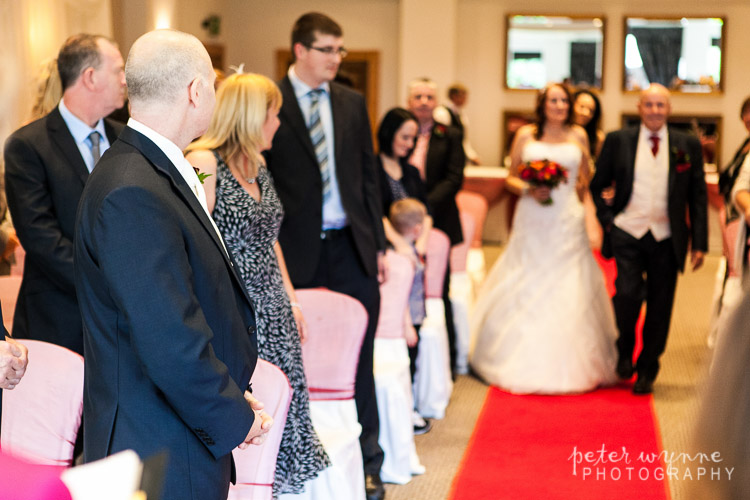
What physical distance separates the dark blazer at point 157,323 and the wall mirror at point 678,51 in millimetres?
11390

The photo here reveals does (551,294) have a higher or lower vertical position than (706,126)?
lower

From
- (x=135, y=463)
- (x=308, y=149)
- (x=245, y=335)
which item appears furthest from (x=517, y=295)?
(x=135, y=463)

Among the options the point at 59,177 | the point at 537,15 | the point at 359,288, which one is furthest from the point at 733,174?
the point at 537,15

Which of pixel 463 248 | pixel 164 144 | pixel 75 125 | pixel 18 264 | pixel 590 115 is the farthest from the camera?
pixel 590 115

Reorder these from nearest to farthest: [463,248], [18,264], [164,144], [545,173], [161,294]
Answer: [161,294], [164,144], [18,264], [545,173], [463,248]

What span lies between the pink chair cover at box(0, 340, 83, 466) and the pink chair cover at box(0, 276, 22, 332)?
1.05 meters

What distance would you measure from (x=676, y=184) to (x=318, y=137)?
2.60 meters

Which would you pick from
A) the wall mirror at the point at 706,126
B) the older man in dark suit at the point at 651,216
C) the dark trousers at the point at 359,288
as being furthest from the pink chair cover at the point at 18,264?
the wall mirror at the point at 706,126

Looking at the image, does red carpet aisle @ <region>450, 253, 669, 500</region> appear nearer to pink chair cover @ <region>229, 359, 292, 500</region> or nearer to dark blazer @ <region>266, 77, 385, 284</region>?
dark blazer @ <region>266, 77, 385, 284</region>

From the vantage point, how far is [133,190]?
5.88 feet

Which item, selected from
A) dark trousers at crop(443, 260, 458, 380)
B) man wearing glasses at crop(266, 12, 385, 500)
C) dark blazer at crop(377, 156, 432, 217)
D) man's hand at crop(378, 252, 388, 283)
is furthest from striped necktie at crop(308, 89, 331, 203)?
dark trousers at crop(443, 260, 458, 380)

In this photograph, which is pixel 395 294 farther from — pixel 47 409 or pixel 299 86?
pixel 47 409

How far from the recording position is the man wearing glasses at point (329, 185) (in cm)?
375

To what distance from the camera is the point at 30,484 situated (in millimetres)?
938
